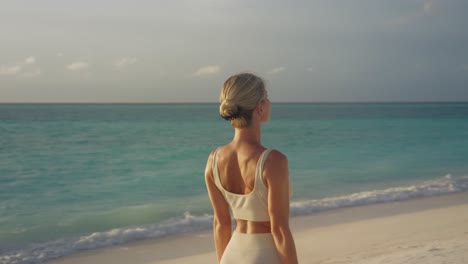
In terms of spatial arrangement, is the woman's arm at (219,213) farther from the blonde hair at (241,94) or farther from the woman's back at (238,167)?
the blonde hair at (241,94)

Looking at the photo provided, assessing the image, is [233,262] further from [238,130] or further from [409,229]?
[409,229]

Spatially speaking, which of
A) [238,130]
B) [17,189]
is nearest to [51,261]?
[238,130]

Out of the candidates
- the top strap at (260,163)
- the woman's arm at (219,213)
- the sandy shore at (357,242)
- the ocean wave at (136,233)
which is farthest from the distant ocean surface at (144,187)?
the top strap at (260,163)

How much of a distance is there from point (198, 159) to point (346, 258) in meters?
17.2

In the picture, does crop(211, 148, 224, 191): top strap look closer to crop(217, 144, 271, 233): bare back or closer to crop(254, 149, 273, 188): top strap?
crop(217, 144, 271, 233): bare back

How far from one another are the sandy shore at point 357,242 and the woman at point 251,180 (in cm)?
393

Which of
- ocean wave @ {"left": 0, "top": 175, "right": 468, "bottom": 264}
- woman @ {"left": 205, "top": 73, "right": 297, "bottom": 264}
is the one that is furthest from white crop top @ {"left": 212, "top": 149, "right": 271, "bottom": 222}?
ocean wave @ {"left": 0, "top": 175, "right": 468, "bottom": 264}

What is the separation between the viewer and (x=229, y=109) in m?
2.02

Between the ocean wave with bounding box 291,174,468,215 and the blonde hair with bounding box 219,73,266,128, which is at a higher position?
the blonde hair with bounding box 219,73,266,128

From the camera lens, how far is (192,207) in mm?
11234

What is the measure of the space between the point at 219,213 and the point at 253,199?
0.34 m

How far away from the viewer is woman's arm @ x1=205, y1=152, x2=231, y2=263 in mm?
2307

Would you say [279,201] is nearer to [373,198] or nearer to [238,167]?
[238,167]

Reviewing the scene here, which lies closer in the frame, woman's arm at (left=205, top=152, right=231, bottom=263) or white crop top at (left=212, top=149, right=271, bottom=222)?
white crop top at (left=212, top=149, right=271, bottom=222)
